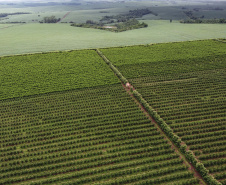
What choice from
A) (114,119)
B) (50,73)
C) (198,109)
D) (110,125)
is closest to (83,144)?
(110,125)

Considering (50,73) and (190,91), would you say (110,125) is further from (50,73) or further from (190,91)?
(50,73)

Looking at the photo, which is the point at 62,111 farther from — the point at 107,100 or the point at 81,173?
the point at 81,173

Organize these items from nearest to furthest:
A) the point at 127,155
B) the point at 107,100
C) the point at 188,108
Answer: the point at 127,155 → the point at 188,108 → the point at 107,100

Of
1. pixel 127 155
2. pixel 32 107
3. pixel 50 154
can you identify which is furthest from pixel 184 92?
pixel 32 107

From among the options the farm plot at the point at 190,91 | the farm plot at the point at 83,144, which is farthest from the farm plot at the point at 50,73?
the farm plot at the point at 190,91

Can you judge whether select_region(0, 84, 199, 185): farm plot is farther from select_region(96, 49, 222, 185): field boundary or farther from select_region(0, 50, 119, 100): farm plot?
select_region(0, 50, 119, 100): farm plot
